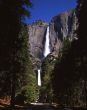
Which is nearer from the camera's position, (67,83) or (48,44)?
(67,83)

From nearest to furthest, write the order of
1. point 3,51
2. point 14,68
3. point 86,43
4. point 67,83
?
point 3,51 < point 86,43 < point 14,68 < point 67,83

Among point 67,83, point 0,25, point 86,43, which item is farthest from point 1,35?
point 67,83

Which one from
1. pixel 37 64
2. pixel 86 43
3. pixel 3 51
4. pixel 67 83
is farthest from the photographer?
pixel 37 64

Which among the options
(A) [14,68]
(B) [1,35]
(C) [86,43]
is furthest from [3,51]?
(A) [14,68]

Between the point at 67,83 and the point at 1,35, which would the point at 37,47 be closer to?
the point at 67,83

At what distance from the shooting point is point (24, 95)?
229ft

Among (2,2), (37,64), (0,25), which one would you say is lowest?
(0,25)

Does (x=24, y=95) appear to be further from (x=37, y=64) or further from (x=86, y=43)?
(x=37, y=64)

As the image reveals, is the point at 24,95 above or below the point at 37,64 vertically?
below

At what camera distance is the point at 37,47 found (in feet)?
643

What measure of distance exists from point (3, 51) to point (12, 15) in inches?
101

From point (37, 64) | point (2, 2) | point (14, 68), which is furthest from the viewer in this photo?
point (37, 64)

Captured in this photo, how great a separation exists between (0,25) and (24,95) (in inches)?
2002

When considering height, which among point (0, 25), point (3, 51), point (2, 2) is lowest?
point (3, 51)
